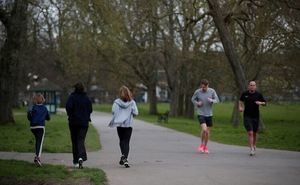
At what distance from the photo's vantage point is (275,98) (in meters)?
46.3

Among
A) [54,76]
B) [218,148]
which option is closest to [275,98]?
[218,148]

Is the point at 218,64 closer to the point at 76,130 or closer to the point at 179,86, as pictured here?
the point at 179,86

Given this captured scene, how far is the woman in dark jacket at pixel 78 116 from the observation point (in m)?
12.7

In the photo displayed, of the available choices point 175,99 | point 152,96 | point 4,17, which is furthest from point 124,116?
point 152,96

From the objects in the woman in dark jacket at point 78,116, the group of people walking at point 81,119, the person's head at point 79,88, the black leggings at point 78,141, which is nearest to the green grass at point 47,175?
the black leggings at point 78,141

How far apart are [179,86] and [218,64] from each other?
43.9ft

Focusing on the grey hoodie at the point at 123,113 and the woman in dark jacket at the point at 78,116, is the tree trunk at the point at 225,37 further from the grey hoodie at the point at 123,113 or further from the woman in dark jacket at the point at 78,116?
the woman in dark jacket at the point at 78,116

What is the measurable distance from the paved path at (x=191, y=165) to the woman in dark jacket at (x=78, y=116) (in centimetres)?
61

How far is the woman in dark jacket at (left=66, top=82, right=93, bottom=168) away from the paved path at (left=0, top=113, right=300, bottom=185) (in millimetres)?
611

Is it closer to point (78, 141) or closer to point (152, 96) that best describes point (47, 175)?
point (78, 141)

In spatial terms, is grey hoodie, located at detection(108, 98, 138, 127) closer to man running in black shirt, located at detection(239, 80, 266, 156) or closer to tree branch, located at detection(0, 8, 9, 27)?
man running in black shirt, located at detection(239, 80, 266, 156)

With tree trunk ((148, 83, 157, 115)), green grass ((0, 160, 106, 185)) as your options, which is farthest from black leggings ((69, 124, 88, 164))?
tree trunk ((148, 83, 157, 115))

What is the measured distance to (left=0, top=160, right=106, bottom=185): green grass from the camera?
10273mm

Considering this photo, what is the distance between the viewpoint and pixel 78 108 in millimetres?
12789
